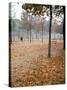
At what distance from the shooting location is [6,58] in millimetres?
2137

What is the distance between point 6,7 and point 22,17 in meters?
0.19

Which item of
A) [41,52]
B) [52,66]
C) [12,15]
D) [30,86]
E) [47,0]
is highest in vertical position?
[47,0]

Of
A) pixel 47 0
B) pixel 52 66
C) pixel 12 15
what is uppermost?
pixel 47 0

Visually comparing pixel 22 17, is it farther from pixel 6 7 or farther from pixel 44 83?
pixel 44 83

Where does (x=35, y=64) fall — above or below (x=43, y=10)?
below

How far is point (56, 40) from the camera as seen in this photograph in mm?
2242

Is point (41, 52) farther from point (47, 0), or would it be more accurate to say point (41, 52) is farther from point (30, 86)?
point (47, 0)

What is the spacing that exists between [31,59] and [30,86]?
10.8 inches

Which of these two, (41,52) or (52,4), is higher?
(52,4)

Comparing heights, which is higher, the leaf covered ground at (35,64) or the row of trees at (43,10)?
the row of trees at (43,10)

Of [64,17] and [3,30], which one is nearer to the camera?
[3,30]

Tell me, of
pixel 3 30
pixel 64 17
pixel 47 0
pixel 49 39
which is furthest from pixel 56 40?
pixel 3 30

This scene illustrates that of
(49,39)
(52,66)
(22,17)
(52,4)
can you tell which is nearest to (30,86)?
(52,66)

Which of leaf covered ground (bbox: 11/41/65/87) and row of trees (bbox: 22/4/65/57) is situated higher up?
row of trees (bbox: 22/4/65/57)
